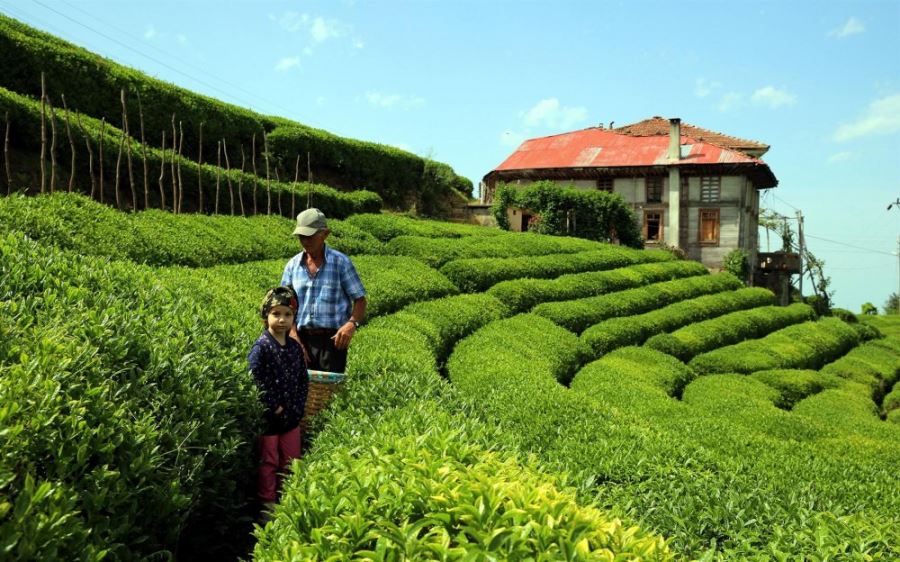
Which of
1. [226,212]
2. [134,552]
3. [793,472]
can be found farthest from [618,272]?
[134,552]

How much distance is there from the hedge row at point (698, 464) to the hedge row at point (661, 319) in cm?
435

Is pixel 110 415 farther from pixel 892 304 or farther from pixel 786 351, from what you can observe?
pixel 892 304

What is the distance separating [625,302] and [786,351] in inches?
210

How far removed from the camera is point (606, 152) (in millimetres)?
42250

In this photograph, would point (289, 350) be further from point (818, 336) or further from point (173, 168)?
point (818, 336)

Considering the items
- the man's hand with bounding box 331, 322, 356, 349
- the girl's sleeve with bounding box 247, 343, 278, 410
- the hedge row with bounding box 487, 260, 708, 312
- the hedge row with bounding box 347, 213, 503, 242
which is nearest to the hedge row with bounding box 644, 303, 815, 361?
the hedge row with bounding box 487, 260, 708, 312

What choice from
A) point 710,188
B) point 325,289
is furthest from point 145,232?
point 710,188

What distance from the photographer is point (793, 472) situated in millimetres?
7707

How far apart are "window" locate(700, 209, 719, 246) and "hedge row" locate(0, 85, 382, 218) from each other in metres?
24.1

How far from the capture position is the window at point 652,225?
39.9 m

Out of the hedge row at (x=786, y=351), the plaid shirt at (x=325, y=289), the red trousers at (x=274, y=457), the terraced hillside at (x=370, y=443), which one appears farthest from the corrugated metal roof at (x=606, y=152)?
the red trousers at (x=274, y=457)

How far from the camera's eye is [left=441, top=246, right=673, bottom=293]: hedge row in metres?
19.2

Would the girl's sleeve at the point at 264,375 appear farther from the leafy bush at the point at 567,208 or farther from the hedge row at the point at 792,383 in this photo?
the leafy bush at the point at 567,208

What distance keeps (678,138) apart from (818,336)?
1796 centimetres
